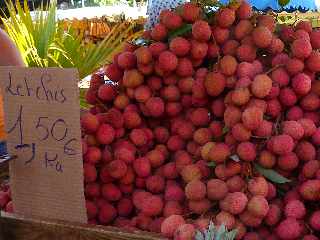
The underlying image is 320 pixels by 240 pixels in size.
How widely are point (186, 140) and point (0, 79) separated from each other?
47 cm

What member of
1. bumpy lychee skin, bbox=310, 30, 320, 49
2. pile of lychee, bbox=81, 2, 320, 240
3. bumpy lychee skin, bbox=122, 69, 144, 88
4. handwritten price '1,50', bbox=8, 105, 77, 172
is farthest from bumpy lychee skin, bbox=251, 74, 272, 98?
handwritten price '1,50', bbox=8, 105, 77, 172

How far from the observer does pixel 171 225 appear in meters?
0.92

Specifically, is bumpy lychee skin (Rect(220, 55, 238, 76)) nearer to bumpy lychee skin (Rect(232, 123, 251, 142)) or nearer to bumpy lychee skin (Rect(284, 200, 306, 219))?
bumpy lychee skin (Rect(232, 123, 251, 142))

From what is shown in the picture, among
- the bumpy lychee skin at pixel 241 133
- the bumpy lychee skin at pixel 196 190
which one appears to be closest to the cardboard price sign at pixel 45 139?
the bumpy lychee skin at pixel 196 190

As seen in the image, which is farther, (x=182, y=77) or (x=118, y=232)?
(x=182, y=77)

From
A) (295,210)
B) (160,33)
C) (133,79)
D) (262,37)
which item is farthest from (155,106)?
(295,210)

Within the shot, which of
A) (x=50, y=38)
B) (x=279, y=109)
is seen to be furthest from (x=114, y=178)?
(x=50, y=38)

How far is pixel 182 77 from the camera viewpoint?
47.5 inches

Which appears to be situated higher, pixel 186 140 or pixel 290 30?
pixel 290 30

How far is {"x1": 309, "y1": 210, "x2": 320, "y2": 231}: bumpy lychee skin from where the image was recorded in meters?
0.92

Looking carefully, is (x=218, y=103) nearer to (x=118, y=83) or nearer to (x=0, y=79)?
(x=118, y=83)

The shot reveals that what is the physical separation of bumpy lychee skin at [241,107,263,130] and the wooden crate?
31cm

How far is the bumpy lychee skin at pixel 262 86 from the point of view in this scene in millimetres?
1043

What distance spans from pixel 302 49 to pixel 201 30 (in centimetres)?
25
